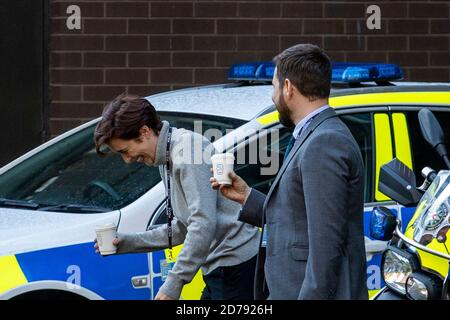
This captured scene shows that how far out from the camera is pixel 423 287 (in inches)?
149

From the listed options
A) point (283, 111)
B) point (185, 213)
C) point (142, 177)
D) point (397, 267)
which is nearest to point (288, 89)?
point (283, 111)

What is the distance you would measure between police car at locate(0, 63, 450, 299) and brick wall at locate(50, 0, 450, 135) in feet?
12.1

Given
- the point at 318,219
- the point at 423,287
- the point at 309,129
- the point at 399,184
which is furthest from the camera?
the point at 399,184

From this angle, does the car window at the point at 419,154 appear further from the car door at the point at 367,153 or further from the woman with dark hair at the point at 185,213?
the woman with dark hair at the point at 185,213

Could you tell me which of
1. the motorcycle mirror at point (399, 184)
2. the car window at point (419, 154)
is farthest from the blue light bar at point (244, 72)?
the motorcycle mirror at point (399, 184)

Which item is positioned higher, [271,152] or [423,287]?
[271,152]

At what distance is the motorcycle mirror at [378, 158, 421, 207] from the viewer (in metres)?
3.99

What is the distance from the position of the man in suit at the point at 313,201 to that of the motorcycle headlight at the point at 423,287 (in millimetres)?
222

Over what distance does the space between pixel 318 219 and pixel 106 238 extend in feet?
3.98

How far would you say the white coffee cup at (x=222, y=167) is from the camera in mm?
3859

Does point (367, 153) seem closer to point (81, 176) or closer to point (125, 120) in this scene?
point (81, 176)

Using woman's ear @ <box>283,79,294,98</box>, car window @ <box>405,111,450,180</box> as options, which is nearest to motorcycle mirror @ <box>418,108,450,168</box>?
woman's ear @ <box>283,79,294,98</box>
